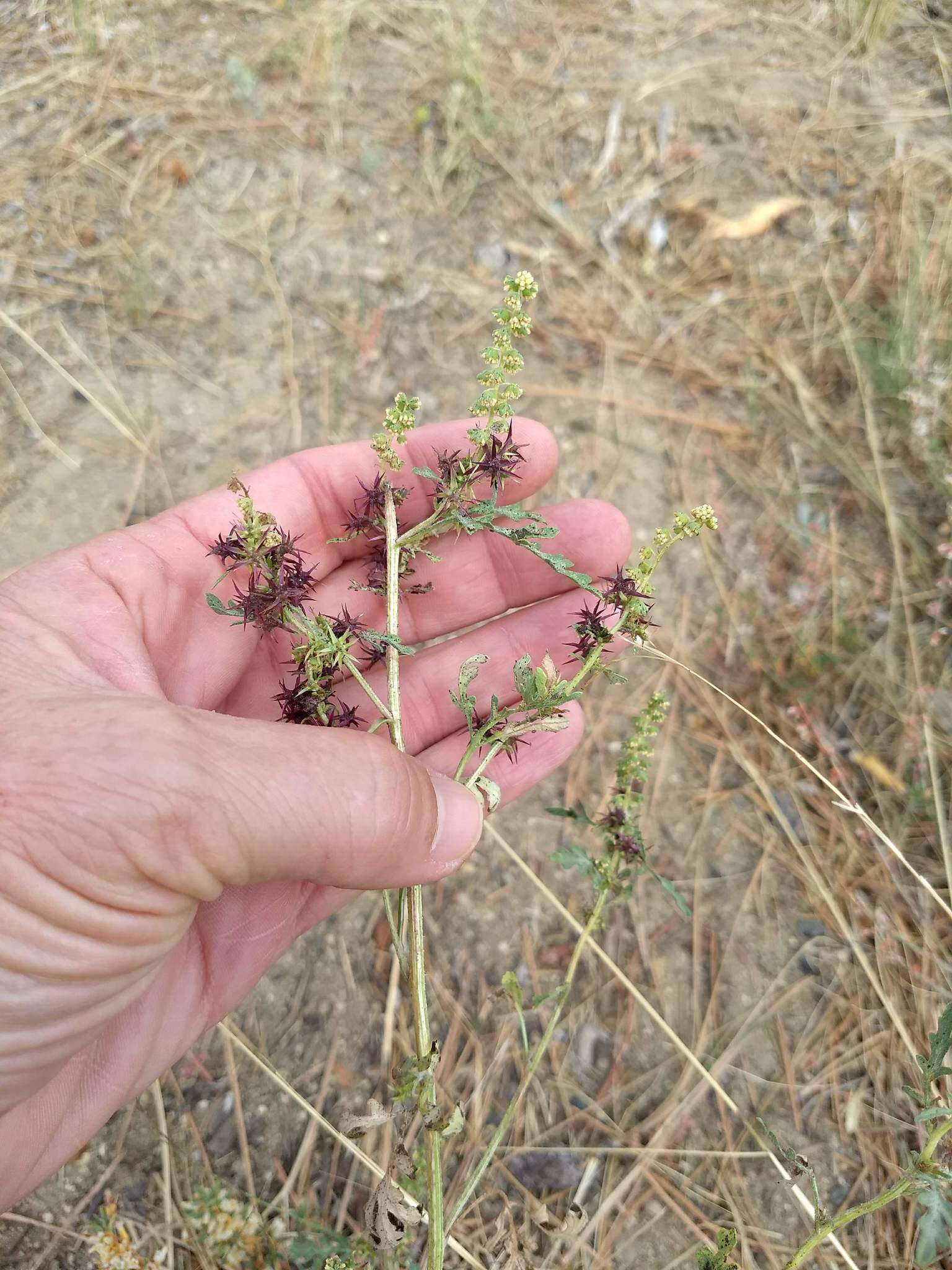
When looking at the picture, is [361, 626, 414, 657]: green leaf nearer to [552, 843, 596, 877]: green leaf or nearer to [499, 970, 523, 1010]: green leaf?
[552, 843, 596, 877]: green leaf

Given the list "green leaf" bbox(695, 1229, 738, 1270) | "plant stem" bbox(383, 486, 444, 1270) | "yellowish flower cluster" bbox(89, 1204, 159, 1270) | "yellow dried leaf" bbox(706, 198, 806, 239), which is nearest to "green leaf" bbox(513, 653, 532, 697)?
"plant stem" bbox(383, 486, 444, 1270)

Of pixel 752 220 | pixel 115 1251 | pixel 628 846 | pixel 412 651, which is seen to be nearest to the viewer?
pixel 412 651

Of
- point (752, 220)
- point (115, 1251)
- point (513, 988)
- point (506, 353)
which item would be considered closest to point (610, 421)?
point (752, 220)

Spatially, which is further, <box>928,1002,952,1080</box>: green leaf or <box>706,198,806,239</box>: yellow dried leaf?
<box>706,198,806,239</box>: yellow dried leaf

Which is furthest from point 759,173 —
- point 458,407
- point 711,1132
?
point 711,1132

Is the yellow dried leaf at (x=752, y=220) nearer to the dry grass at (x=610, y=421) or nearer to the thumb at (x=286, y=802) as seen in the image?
the dry grass at (x=610, y=421)

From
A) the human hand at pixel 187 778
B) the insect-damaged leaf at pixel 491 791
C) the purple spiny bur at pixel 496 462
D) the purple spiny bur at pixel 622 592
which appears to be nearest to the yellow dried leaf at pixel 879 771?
the human hand at pixel 187 778

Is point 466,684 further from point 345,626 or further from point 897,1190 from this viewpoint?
point 897,1190
